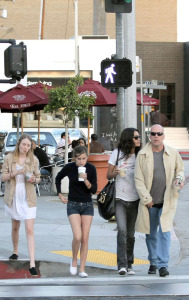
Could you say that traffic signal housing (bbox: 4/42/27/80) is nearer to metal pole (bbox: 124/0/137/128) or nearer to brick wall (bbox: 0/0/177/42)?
metal pole (bbox: 124/0/137/128)

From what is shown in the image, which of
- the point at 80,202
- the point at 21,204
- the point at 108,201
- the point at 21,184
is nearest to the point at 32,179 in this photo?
the point at 21,184

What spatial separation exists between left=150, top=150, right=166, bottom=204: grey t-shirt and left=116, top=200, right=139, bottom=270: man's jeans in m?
0.32

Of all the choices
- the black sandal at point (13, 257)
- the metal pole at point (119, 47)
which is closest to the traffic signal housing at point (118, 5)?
the metal pole at point (119, 47)

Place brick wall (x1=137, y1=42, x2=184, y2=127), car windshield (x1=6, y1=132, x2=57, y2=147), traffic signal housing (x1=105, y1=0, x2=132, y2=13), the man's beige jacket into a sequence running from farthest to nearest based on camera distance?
brick wall (x1=137, y1=42, x2=184, y2=127) < car windshield (x1=6, y1=132, x2=57, y2=147) < traffic signal housing (x1=105, y1=0, x2=132, y2=13) < the man's beige jacket

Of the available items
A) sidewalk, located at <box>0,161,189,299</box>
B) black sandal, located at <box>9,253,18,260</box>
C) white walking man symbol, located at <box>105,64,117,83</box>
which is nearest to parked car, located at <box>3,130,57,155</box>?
sidewalk, located at <box>0,161,189,299</box>

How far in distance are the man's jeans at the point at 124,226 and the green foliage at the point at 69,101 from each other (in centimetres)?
952

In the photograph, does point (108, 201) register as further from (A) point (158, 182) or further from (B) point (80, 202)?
(A) point (158, 182)

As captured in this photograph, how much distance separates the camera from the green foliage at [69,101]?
746 inches

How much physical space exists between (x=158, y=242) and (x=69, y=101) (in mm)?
9929

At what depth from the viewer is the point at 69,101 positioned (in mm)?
19078

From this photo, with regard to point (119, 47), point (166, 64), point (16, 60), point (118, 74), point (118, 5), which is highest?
point (166, 64)

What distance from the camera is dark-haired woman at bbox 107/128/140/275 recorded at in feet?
31.2

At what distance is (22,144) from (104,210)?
1.41 metres

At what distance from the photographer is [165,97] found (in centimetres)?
5316
